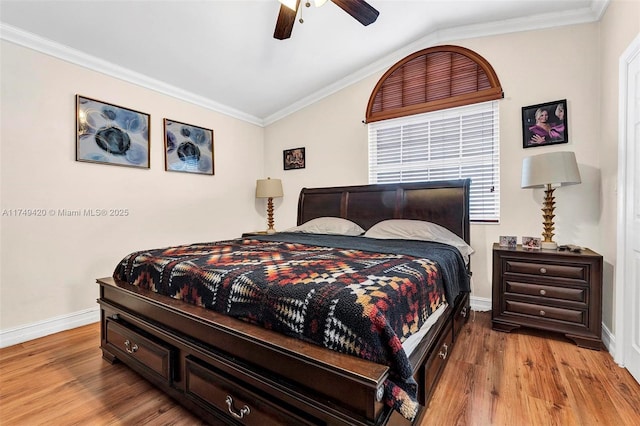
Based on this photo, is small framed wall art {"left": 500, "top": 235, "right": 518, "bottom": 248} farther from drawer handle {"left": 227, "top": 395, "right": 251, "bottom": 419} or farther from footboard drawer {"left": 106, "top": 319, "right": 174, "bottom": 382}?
footboard drawer {"left": 106, "top": 319, "right": 174, "bottom": 382}

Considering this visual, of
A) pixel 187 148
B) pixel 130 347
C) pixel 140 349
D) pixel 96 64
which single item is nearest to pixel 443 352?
pixel 140 349

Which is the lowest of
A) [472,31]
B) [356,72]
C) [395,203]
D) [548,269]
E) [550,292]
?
[550,292]

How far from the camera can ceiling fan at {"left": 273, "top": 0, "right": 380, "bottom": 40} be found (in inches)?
77.7

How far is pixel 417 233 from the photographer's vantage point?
2.81 meters

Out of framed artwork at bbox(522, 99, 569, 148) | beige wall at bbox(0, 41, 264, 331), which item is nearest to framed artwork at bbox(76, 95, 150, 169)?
beige wall at bbox(0, 41, 264, 331)

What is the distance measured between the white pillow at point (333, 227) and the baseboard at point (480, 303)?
1.36 meters

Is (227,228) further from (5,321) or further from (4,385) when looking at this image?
(4,385)

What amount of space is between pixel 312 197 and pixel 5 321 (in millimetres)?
3117

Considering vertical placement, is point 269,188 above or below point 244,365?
above

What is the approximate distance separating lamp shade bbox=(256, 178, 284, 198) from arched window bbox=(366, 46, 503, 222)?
54.4 inches

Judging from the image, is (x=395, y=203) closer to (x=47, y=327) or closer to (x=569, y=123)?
(x=569, y=123)

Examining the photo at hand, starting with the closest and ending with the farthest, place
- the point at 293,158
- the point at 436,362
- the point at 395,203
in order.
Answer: the point at 436,362
the point at 395,203
the point at 293,158

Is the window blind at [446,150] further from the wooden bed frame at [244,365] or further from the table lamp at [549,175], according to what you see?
the wooden bed frame at [244,365]

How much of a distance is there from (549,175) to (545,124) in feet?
2.32
